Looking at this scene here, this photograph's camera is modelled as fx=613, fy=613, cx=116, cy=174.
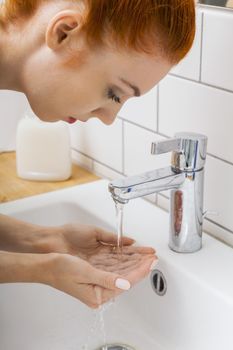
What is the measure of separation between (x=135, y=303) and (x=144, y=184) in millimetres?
221

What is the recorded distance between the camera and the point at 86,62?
0.65 metres

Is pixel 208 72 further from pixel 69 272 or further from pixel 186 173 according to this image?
pixel 69 272

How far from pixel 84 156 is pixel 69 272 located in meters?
0.48

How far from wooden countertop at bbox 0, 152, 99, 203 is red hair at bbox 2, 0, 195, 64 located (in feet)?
1.53

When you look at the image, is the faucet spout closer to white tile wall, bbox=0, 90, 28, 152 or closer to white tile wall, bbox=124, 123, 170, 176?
white tile wall, bbox=124, 123, 170, 176

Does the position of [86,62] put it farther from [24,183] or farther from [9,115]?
[9,115]

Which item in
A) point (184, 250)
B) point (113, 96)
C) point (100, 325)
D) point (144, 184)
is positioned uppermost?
point (113, 96)

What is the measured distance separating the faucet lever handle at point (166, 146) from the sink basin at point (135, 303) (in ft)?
0.50

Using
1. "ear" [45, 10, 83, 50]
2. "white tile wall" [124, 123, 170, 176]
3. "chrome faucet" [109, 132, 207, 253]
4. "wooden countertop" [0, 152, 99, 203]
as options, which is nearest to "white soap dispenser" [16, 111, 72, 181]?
"wooden countertop" [0, 152, 99, 203]

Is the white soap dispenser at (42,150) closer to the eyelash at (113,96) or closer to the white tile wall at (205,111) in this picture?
the white tile wall at (205,111)

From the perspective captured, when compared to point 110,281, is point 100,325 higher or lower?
lower

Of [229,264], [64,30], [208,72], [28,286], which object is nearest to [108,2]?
[64,30]

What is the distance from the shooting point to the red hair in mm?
606

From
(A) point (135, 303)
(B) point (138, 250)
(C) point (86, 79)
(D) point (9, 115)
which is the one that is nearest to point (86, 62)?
(C) point (86, 79)
